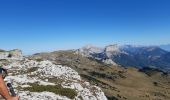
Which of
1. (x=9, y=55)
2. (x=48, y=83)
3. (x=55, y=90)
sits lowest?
(x=55, y=90)

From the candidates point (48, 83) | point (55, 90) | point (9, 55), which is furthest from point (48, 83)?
point (9, 55)

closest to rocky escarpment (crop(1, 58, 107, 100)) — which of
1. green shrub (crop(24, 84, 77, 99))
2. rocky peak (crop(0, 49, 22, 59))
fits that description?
green shrub (crop(24, 84, 77, 99))

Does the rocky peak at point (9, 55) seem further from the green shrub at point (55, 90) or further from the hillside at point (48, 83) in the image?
the green shrub at point (55, 90)

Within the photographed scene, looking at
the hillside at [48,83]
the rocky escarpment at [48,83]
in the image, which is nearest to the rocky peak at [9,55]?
the rocky escarpment at [48,83]

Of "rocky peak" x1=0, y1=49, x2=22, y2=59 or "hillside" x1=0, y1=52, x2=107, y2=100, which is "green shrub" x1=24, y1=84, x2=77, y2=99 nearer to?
"hillside" x1=0, y1=52, x2=107, y2=100

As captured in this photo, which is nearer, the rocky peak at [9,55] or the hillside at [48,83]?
the hillside at [48,83]

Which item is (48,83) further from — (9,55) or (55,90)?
(9,55)

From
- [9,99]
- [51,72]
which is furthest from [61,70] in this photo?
[9,99]

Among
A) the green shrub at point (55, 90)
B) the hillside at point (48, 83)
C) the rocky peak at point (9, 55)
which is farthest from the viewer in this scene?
the rocky peak at point (9, 55)

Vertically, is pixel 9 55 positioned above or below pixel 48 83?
above
